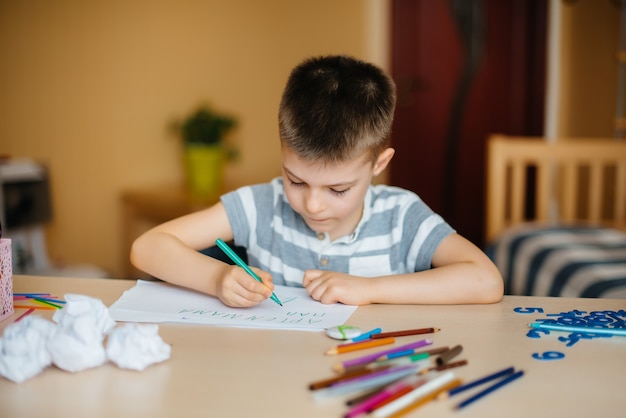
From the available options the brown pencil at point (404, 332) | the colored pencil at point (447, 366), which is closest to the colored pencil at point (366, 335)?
the brown pencil at point (404, 332)

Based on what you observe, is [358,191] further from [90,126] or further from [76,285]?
[90,126]

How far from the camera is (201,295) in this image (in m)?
1.01

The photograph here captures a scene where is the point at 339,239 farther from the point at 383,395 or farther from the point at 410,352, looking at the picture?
the point at 383,395

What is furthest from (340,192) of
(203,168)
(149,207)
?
(203,168)

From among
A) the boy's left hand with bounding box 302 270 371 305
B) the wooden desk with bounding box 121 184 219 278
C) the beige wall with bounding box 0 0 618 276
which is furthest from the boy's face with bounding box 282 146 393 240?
the beige wall with bounding box 0 0 618 276

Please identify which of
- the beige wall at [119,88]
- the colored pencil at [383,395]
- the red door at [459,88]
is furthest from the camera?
the red door at [459,88]

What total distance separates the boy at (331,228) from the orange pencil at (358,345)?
0.56ft

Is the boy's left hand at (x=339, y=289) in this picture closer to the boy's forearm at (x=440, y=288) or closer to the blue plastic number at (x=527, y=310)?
the boy's forearm at (x=440, y=288)

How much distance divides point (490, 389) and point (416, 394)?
0.08 meters

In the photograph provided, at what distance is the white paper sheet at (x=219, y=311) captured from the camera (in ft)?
2.87

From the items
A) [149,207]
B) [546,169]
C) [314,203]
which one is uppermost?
[314,203]

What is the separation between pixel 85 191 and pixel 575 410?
7.68 ft

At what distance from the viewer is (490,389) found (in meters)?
0.68

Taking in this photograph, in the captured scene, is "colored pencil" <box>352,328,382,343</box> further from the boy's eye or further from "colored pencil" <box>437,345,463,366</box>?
the boy's eye
